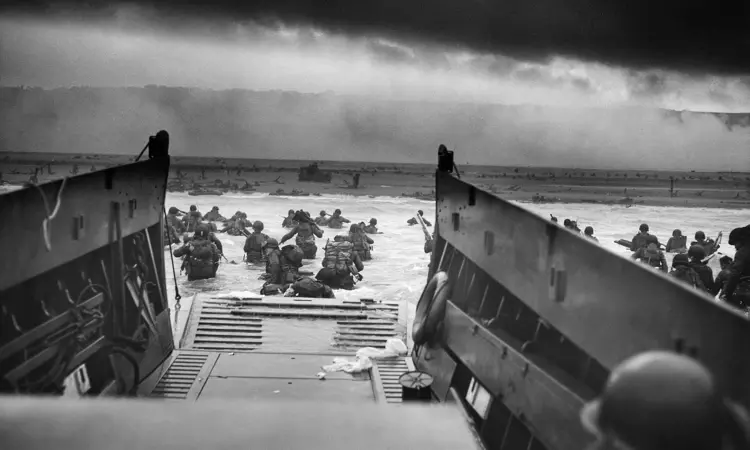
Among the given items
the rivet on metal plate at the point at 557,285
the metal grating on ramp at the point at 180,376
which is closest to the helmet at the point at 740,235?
the rivet on metal plate at the point at 557,285

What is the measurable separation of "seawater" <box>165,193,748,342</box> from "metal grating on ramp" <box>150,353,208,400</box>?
1.91ft

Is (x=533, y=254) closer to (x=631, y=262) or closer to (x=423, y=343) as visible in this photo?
(x=631, y=262)

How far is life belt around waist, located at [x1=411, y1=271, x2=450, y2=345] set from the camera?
4418 mm

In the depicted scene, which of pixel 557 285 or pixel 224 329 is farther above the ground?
pixel 557 285

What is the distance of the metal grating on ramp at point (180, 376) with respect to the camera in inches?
173

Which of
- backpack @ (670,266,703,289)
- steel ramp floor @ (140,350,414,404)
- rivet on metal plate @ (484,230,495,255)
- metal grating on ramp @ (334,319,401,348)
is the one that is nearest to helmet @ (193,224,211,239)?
metal grating on ramp @ (334,319,401,348)

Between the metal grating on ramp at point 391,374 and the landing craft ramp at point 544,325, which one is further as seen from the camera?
the metal grating on ramp at point 391,374

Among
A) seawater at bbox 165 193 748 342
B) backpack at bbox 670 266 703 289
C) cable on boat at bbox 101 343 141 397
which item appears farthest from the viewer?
seawater at bbox 165 193 748 342

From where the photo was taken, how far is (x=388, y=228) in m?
18.2

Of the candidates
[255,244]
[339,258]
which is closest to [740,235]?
[339,258]

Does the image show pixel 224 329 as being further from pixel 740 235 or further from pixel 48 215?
pixel 740 235

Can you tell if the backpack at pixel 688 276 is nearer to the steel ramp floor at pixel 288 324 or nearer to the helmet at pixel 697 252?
the helmet at pixel 697 252

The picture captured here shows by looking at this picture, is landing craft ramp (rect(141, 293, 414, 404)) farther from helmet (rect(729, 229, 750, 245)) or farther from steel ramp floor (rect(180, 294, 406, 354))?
helmet (rect(729, 229, 750, 245))

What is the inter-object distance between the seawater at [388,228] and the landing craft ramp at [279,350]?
1.19ft
